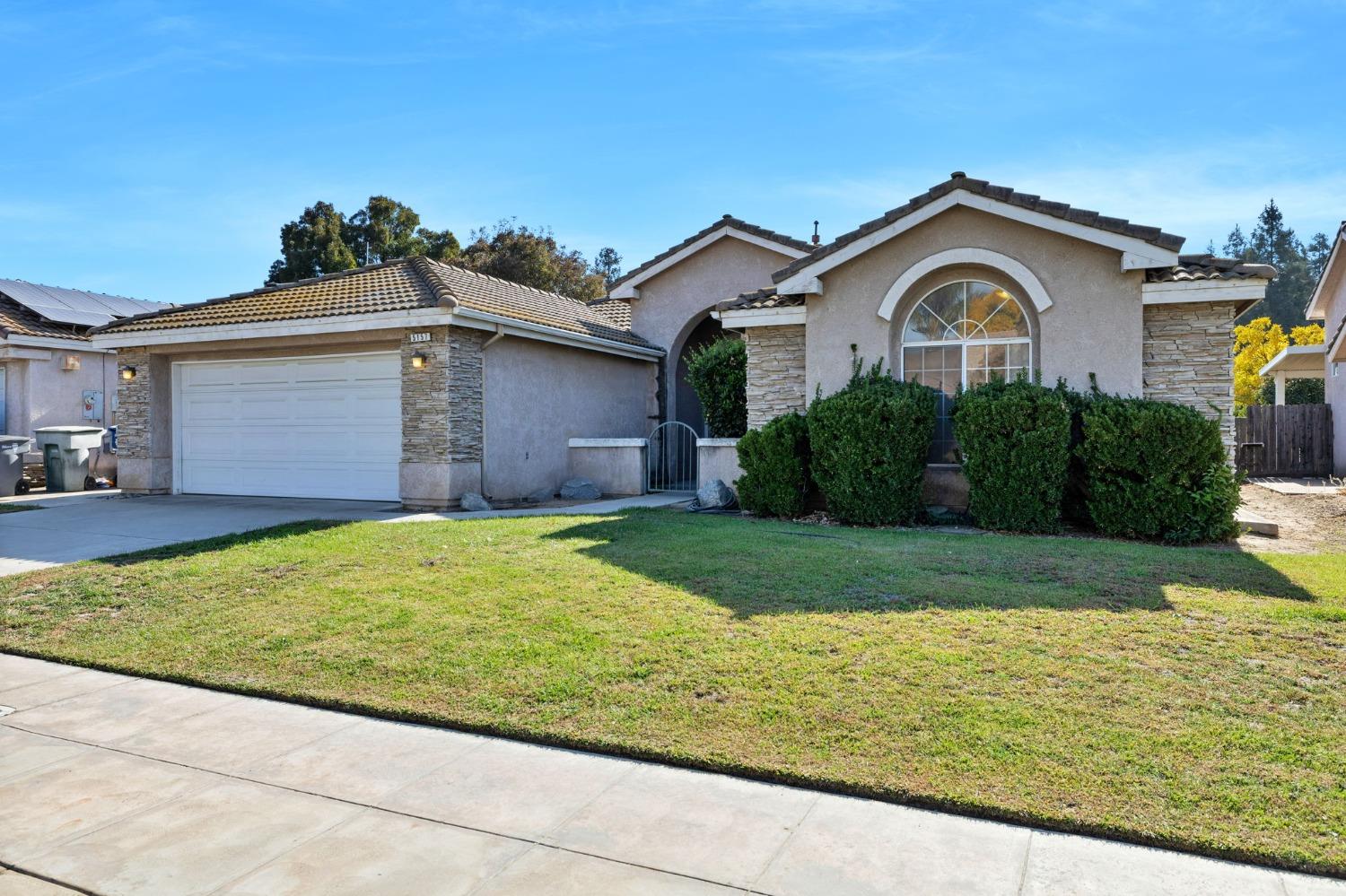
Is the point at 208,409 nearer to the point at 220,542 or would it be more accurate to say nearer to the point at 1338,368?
the point at 220,542

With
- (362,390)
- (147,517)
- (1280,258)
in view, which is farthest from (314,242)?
(1280,258)

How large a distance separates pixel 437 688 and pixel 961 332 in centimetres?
993

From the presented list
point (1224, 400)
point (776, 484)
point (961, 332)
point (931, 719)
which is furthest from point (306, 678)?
point (1224, 400)

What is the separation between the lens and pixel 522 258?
3594 cm

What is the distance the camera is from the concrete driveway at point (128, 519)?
10398mm

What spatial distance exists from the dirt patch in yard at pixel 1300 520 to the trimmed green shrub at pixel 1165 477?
58 centimetres

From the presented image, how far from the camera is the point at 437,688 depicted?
5465mm

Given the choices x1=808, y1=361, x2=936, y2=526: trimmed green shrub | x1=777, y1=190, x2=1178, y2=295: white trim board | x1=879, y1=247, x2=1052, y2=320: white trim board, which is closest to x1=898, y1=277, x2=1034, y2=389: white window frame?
x1=879, y1=247, x2=1052, y2=320: white trim board

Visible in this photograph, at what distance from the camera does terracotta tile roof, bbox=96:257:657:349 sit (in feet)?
47.5

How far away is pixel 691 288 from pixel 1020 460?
11.1m

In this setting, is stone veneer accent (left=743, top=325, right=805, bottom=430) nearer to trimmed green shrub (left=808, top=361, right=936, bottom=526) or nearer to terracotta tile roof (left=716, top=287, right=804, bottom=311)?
terracotta tile roof (left=716, top=287, right=804, bottom=311)

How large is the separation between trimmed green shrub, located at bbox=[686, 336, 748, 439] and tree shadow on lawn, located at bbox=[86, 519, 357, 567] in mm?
7281

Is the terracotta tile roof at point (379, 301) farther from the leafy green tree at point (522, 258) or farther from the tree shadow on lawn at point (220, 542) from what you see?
the leafy green tree at point (522, 258)

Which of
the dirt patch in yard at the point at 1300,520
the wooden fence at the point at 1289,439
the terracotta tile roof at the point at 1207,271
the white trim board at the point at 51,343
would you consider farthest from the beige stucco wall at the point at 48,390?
the wooden fence at the point at 1289,439
